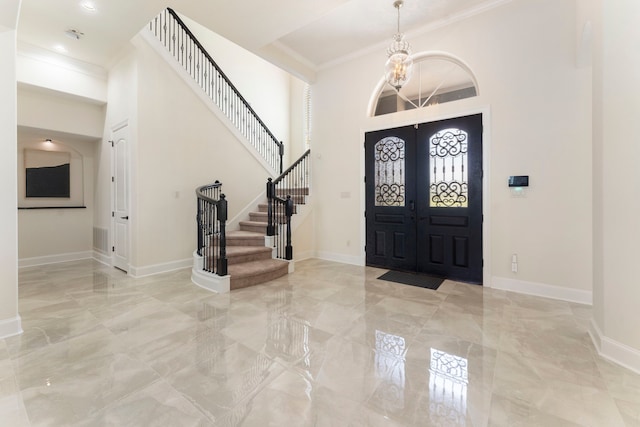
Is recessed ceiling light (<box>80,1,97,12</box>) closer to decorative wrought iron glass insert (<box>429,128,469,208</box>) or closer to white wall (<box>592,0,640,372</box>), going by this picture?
decorative wrought iron glass insert (<box>429,128,469,208</box>)

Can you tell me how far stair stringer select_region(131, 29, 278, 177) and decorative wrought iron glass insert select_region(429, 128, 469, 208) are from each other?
3714mm

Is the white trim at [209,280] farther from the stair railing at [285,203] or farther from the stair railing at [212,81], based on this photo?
the stair railing at [212,81]

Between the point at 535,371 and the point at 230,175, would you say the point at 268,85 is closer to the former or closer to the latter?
the point at 230,175

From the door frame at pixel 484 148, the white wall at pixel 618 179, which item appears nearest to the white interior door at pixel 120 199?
the door frame at pixel 484 148

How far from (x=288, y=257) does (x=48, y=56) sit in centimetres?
527

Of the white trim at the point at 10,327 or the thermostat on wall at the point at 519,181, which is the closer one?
the white trim at the point at 10,327

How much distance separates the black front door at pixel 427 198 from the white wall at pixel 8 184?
461 centimetres

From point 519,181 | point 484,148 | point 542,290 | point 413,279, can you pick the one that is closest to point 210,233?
point 413,279

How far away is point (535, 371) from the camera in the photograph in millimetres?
1978

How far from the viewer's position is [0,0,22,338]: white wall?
251 cm

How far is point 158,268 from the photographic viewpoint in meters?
4.62

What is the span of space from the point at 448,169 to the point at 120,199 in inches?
224

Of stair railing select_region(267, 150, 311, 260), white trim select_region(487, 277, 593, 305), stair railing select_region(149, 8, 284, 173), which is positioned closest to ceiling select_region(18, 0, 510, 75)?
stair railing select_region(149, 8, 284, 173)

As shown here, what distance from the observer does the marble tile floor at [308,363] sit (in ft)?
5.22
